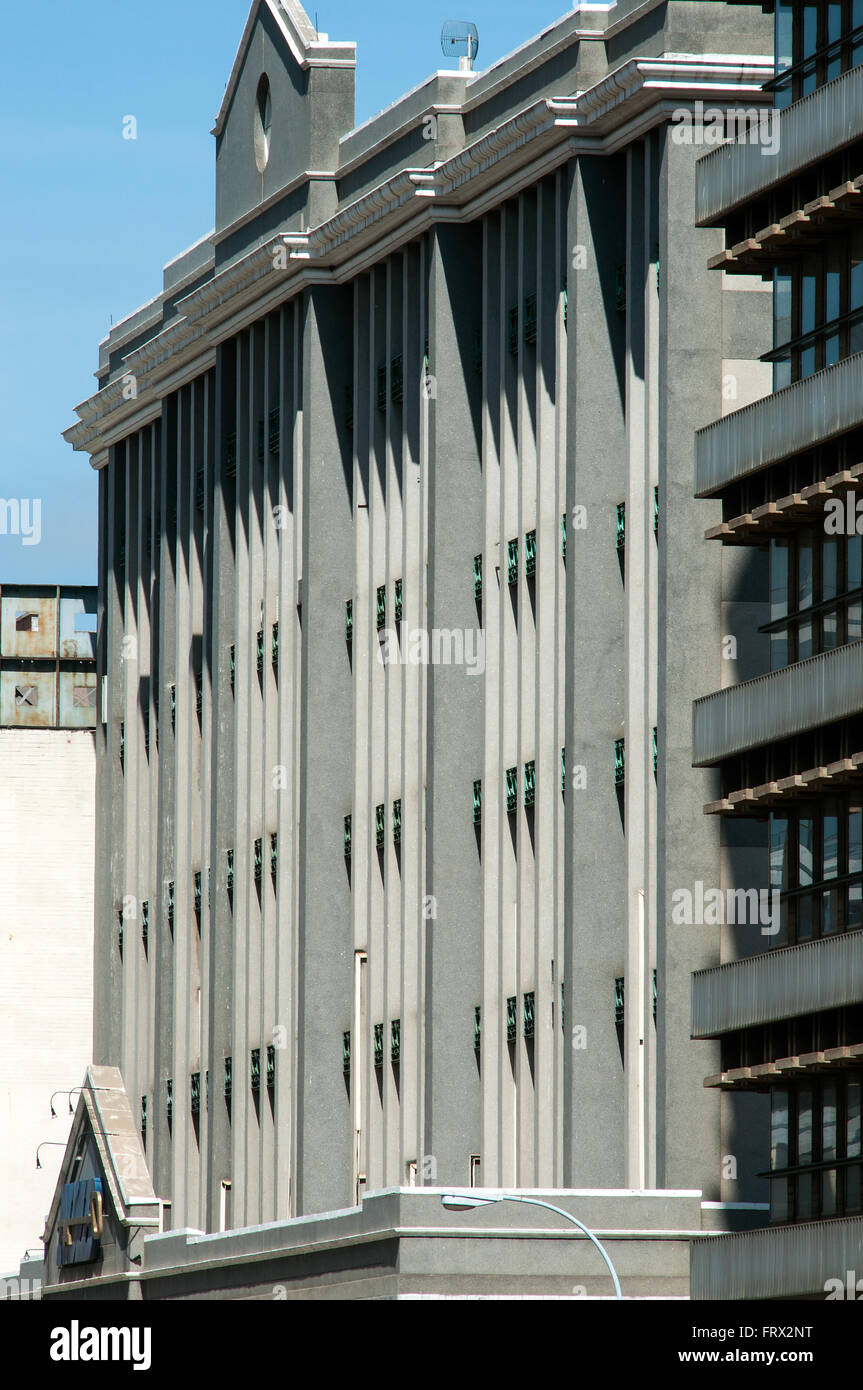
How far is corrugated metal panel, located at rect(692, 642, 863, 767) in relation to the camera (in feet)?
161

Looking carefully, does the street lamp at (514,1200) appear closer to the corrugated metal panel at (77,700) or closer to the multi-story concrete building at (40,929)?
the multi-story concrete building at (40,929)

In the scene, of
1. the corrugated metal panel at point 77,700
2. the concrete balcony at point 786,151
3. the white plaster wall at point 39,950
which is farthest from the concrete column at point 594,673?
the corrugated metal panel at point 77,700

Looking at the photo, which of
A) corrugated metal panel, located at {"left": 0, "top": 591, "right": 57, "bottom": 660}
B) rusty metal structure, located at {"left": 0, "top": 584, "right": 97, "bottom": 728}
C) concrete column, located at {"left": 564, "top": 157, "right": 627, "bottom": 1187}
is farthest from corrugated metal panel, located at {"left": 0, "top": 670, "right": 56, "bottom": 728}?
concrete column, located at {"left": 564, "top": 157, "right": 627, "bottom": 1187}

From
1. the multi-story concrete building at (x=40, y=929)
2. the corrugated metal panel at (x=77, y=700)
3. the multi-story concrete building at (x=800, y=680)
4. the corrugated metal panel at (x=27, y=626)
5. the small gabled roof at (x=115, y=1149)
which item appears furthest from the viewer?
the corrugated metal panel at (x=27, y=626)

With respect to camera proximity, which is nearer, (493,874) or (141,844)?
(493,874)

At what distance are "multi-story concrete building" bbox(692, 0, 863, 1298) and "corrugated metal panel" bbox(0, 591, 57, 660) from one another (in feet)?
179

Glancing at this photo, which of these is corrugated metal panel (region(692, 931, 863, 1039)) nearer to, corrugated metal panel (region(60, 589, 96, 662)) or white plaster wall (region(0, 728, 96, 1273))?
white plaster wall (region(0, 728, 96, 1273))

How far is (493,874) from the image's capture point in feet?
207

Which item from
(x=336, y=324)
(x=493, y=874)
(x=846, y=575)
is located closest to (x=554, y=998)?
(x=493, y=874)

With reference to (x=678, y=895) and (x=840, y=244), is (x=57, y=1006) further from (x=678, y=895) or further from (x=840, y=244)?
(x=840, y=244)

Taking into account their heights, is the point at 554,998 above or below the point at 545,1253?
above

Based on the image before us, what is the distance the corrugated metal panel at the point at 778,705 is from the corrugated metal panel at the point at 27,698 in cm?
5228

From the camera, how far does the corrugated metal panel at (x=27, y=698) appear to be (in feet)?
341
